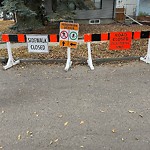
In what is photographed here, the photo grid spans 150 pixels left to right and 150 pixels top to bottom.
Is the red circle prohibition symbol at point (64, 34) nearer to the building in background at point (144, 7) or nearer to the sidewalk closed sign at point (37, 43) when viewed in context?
the sidewalk closed sign at point (37, 43)

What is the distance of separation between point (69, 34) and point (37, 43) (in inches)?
41.6

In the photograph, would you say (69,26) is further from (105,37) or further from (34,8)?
(34,8)

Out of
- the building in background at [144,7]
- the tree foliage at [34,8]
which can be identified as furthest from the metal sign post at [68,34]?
the building in background at [144,7]

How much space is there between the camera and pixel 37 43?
6.79 meters

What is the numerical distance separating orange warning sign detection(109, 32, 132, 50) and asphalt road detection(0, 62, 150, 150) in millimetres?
681

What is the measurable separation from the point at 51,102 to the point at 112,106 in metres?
1.23

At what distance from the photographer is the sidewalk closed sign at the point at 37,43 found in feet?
22.0

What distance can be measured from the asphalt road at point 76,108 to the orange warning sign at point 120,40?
0.68 meters

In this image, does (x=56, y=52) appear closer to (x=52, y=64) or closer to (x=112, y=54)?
(x=52, y=64)

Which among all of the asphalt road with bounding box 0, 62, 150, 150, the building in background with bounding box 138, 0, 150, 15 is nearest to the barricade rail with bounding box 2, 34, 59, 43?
the asphalt road with bounding box 0, 62, 150, 150

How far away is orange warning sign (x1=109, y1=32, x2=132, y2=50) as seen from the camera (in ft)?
21.9

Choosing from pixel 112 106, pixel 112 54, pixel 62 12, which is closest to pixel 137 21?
pixel 62 12

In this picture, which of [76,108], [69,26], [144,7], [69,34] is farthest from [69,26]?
[144,7]

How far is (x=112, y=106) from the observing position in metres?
4.40
